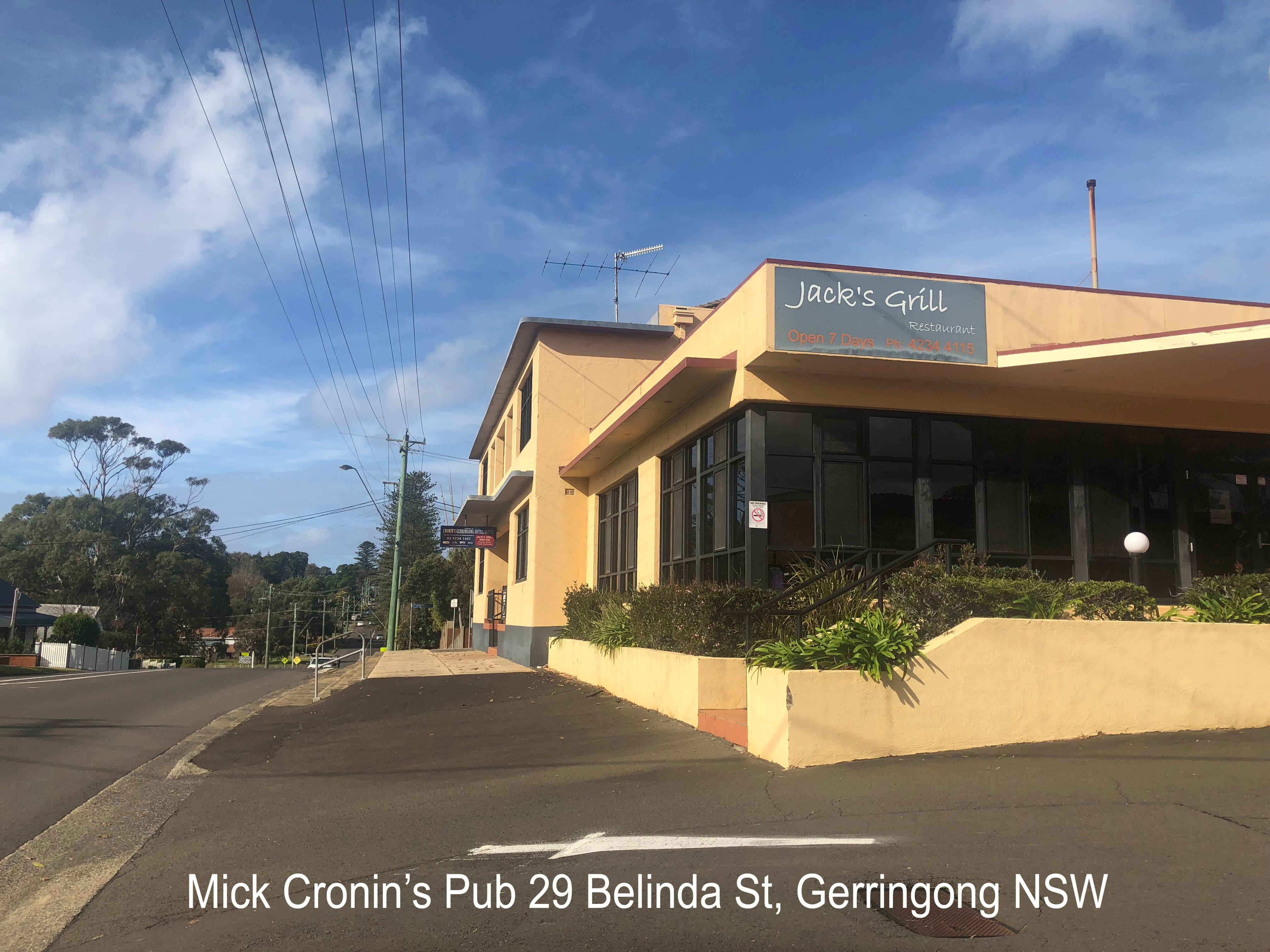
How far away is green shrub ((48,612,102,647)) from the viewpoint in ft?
140

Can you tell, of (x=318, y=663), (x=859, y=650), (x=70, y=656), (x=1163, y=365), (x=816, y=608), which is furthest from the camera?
(x=70, y=656)

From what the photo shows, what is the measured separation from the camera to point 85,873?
6160 mm

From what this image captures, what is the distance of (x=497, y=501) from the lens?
28391 mm

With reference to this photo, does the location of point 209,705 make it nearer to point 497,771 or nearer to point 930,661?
point 497,771

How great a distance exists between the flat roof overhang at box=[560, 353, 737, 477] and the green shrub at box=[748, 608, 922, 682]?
4.75 m

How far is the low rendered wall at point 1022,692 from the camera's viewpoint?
803 cm

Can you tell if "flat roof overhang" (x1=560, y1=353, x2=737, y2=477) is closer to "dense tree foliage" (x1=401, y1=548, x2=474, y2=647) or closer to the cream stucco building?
the cream stucco building

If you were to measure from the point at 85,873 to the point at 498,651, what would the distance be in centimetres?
2189

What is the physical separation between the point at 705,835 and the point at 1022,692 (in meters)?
3.84

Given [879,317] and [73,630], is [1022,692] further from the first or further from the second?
[73,630]

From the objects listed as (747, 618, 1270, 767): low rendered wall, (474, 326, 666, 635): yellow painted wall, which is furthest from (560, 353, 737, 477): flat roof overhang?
(747, 618, 1270, 767): low rendered wall

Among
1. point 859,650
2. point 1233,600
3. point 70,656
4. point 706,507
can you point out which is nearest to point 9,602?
point 70,656

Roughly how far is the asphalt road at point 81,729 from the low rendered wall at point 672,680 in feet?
19.0

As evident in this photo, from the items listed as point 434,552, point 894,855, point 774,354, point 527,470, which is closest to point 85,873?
point 894,855
